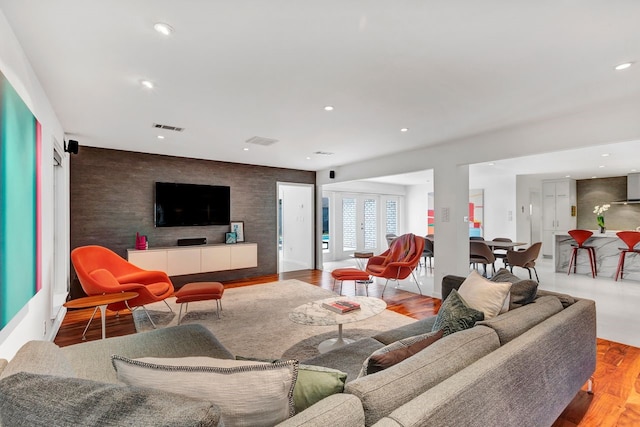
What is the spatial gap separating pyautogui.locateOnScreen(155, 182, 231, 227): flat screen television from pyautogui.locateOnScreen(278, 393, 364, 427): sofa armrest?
5.42 m

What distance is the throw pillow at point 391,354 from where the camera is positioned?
1239mm

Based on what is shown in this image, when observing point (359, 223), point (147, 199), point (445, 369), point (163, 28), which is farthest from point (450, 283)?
point (359, 223)

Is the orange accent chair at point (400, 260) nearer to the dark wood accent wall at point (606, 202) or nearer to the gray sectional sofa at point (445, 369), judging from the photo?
the gray sectional sofa at point (445, 369)

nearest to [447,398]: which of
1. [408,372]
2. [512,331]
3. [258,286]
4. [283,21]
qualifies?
[408,372]

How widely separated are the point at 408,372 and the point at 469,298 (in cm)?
116

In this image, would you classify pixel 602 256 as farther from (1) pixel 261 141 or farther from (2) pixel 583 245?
(1) pixel 261 141

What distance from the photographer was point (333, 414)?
2.88ft

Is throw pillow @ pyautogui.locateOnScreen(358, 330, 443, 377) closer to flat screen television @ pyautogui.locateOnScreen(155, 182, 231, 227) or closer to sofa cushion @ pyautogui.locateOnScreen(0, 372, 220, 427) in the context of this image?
sofa cushion @ pyautogui.locateOnScreen(0, 372, 220, 427)

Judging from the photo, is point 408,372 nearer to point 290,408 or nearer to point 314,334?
point 290,408

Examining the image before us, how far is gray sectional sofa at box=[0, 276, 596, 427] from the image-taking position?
939 mm

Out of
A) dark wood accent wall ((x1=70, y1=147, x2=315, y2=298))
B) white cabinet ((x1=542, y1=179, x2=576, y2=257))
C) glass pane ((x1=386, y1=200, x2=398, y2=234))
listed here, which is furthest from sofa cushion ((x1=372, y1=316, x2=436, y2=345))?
white cabinet ((x1=542, y1=179, x2=576, y2=257))

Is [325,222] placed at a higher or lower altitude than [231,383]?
higher

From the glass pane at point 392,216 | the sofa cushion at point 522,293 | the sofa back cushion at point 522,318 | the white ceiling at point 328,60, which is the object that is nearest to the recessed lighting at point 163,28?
the white ceiling at point 328,60

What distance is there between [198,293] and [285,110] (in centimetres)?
232
